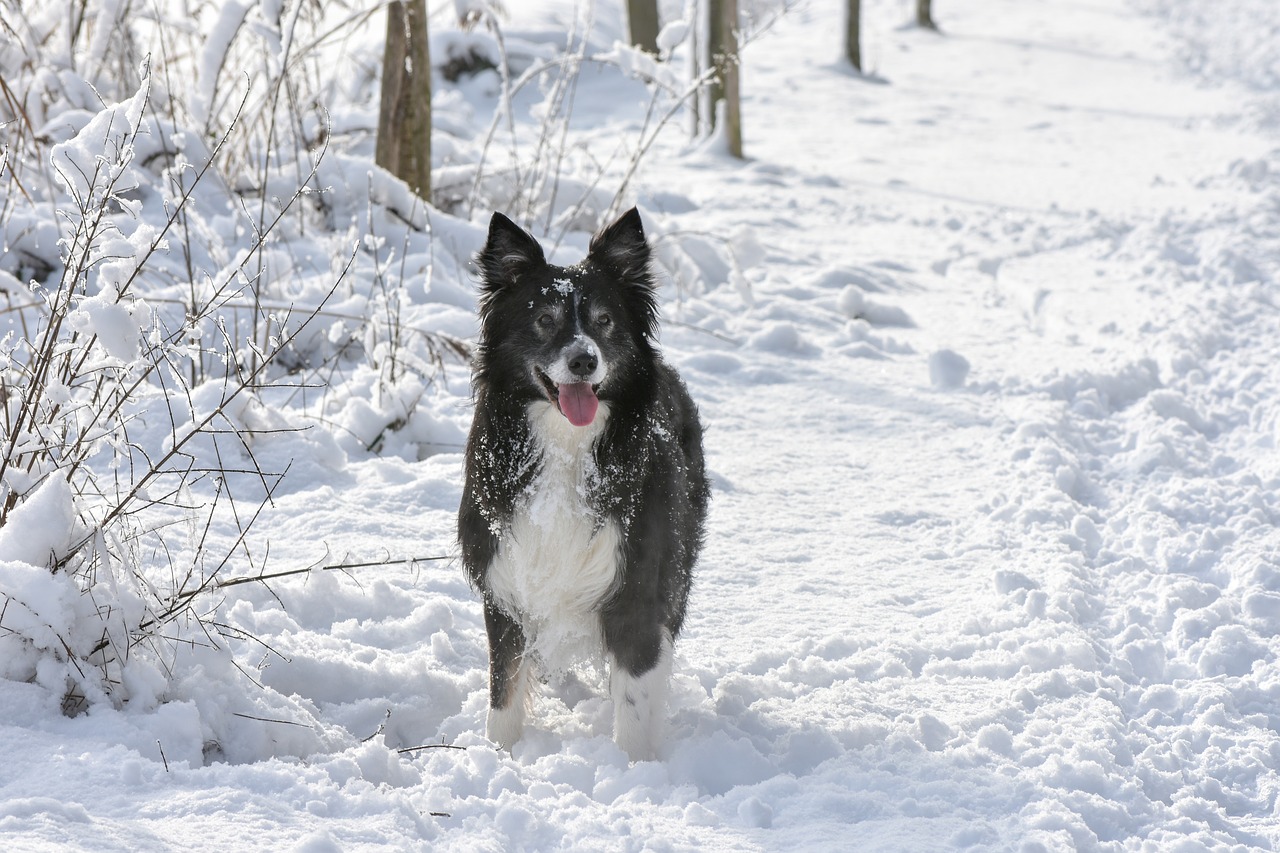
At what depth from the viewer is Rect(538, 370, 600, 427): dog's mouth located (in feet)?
11.4

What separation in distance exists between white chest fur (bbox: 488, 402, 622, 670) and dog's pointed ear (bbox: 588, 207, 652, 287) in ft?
1.77

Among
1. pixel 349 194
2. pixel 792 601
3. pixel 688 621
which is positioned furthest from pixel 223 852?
pixel 349 194

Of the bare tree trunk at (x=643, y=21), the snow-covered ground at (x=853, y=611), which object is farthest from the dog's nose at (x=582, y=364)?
the bare tree trunk at (x=643, y=21)

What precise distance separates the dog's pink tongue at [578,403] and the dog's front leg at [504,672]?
69 centimetres

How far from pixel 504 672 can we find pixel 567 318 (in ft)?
3.83

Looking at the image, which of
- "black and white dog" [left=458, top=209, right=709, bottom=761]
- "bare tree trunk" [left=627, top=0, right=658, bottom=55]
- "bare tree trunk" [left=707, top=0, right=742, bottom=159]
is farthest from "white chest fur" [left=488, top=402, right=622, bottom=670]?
"bare tree trunk" [left=627, top=0, right=658, bottom=55]

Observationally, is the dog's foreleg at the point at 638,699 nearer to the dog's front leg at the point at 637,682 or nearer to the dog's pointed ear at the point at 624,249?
the dog's front leg at the point at 637,682

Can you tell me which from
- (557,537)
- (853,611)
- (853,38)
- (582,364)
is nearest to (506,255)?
(582,364)

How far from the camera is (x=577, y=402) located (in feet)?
11.4

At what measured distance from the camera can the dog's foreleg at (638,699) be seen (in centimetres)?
357

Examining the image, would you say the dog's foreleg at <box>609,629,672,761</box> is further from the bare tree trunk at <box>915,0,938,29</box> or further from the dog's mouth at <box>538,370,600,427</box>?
the bare tree trunk at <box>915,0,938,29</box>

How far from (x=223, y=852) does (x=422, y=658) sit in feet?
4.61

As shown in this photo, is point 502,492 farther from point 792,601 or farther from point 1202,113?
point 1202,113

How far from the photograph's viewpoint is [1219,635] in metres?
4.12
